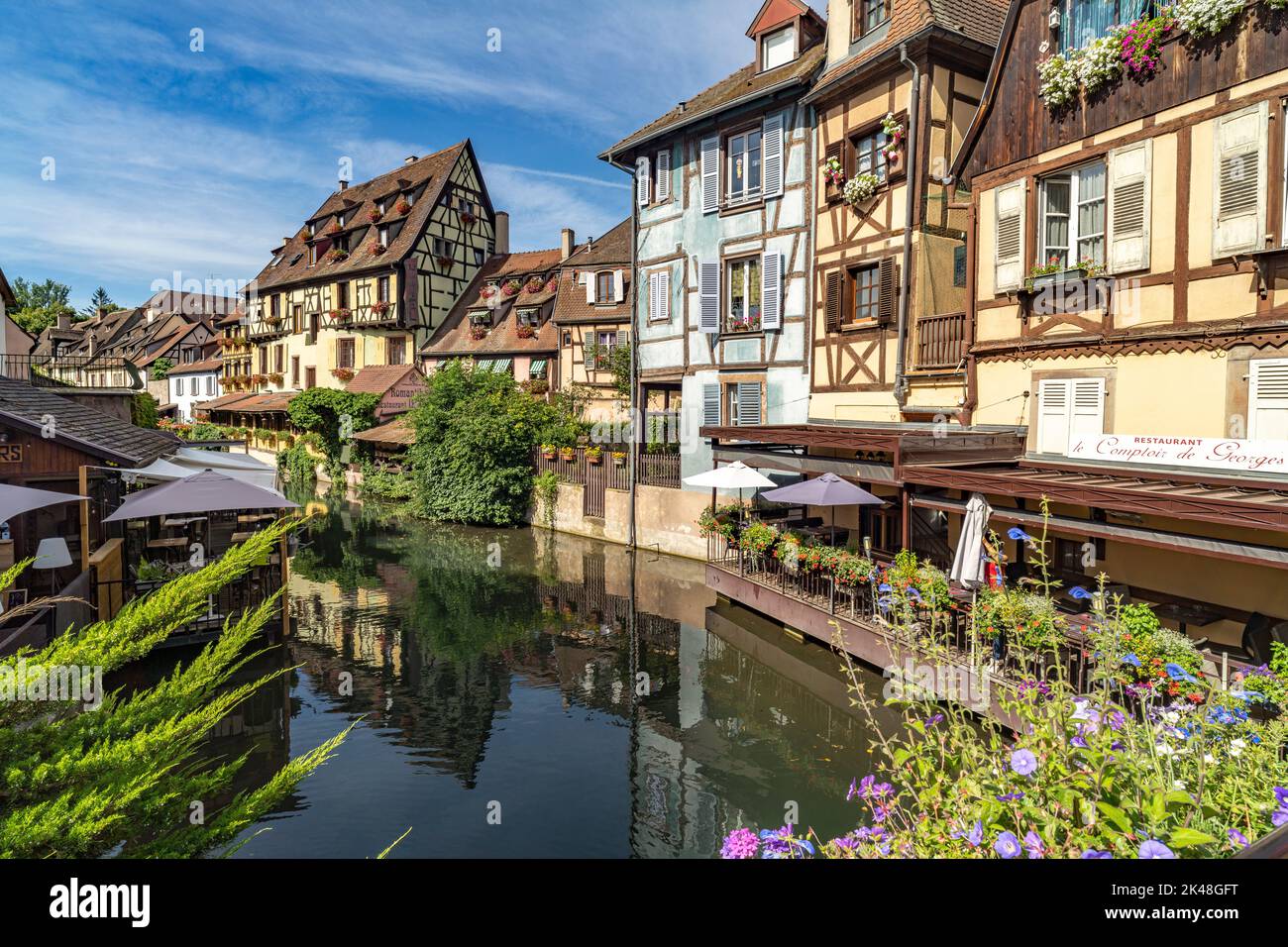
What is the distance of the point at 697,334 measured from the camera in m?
22.3

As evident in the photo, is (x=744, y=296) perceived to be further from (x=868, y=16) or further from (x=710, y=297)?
(x=868, y=16)

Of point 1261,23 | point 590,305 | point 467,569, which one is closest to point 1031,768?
point 1261,23

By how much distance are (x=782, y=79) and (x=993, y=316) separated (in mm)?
9272

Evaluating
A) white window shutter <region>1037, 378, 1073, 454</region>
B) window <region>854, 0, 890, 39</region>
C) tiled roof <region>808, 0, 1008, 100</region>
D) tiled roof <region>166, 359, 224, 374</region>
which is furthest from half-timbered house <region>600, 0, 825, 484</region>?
tiled roof <region>166, 359, 224, 374</region>

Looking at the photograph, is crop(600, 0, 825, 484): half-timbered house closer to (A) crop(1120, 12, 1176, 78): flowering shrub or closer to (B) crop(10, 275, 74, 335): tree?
(A) crop(1120, 12, 1176, 78): flowering shrub

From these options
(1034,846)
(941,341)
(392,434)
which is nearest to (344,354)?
(392,434)

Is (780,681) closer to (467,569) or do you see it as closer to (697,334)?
(467,569)

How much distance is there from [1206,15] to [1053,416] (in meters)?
5.50

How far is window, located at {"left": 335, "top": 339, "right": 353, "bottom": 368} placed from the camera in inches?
1633

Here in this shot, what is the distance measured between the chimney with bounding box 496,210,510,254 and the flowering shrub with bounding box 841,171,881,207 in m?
27.8

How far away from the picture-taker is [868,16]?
1780cm

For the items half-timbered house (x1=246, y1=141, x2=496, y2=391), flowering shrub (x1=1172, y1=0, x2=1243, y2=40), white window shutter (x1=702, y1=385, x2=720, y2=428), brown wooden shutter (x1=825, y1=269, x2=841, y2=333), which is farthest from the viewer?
half-timbered house (x1=246, y1=141, x2=496, y2=391)

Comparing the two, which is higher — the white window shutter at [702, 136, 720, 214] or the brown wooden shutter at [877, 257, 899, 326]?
the white window shutter at [702, 136, 720, 214]
